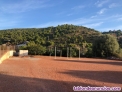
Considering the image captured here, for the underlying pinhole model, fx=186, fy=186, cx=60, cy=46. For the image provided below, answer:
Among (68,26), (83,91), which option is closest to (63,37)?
(68,26)

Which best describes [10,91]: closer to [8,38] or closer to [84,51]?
[84,51]

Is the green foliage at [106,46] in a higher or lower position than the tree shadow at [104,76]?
higher

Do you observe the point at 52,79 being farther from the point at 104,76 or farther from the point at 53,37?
the point at 53,37

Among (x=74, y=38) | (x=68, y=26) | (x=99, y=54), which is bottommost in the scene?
(x=99, y=54)

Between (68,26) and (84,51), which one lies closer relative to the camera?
(84,51)

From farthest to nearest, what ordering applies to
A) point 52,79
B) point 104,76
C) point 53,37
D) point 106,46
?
point 53,37, point 106,46, point 104,76, point 52,79

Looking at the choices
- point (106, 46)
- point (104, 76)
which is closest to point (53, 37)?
point (106, 46)

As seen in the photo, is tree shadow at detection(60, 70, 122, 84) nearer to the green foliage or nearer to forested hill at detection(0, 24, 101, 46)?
the green foliage

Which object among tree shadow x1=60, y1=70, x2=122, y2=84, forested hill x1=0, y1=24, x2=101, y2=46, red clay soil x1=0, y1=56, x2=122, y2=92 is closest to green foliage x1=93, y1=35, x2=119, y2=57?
forested hill x1=0, y1=24, x2=101, y2=46

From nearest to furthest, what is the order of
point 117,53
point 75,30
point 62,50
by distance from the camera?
point 117,53
point 62,50
point 75,30

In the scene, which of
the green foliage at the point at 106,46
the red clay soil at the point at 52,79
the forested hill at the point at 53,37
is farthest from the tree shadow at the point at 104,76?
the forested hill at the point at 53,37

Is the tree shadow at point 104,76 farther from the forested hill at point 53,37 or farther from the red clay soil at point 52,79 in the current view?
the forested hill at point 53,37

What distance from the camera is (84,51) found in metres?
40.6

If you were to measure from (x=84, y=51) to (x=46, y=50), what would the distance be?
8455 mm
